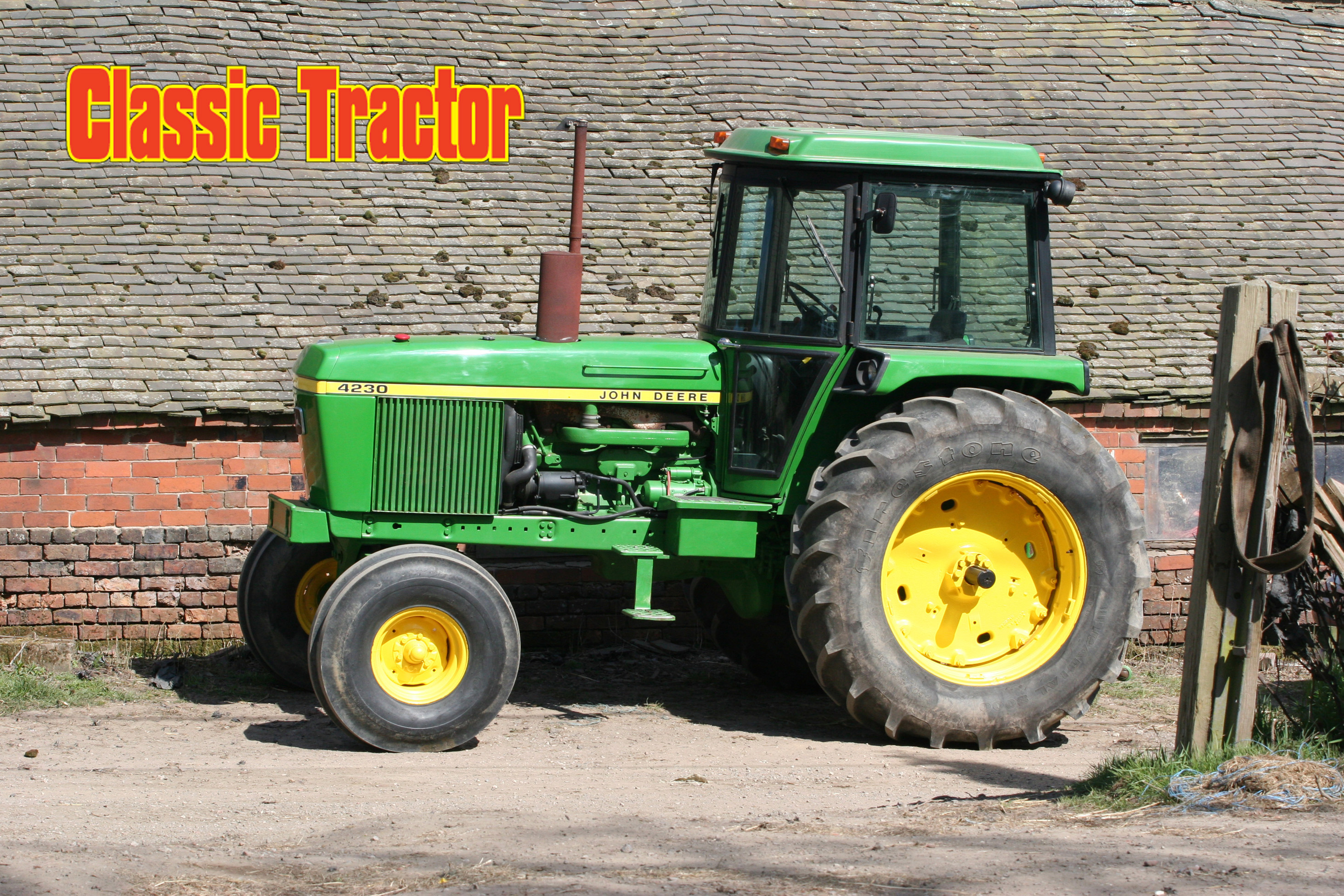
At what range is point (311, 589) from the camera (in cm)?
704

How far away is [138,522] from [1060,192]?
5.35 metres

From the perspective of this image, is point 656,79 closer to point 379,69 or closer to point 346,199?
point 379,69

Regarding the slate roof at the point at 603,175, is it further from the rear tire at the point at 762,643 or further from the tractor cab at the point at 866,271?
the tractor cab at the point at 866,271

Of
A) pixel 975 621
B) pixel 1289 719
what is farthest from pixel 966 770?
pixel 1289 719

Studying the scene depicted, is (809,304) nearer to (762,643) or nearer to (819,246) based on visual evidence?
(819,246)

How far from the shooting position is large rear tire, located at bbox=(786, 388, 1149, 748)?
600 cm

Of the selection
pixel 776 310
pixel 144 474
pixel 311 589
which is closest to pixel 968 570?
pixel 776 310

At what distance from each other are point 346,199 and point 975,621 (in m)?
5.53

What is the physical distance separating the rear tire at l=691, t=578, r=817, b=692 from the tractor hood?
1.27 metres

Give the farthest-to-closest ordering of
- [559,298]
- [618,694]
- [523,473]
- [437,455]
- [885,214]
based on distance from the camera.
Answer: [618,694]
[559,298]
[523,473]
[437,455]
[885,214]

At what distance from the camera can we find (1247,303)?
5102mm

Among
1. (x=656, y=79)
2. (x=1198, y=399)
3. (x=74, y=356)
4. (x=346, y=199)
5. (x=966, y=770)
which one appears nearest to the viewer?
(x=966, y=770)

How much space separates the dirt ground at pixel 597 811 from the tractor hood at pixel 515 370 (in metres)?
1.57

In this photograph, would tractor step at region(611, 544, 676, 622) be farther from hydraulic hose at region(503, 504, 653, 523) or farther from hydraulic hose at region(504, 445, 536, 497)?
hydraulic hose at region(504, 445, 536, 497)
